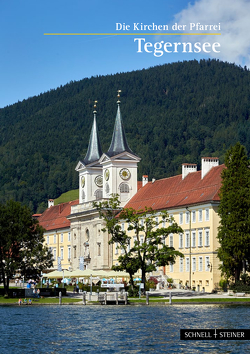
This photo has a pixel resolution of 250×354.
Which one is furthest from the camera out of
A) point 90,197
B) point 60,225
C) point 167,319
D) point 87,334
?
point 60,225

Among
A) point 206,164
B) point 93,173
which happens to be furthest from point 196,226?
point 93,173

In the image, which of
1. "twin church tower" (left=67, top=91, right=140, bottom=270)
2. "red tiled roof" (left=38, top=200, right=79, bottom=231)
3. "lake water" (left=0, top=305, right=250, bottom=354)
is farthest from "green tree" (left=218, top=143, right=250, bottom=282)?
"red tiled roof" (left=38, top=200, right=79, bottom=231)

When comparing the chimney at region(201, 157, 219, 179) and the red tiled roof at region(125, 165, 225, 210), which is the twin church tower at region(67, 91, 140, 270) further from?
the chimney at region(201, 157, 219, 179)

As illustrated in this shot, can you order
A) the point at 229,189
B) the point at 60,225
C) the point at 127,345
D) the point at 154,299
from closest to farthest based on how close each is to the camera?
the point at 127,345 → the point at 154,299 → the point at 229,189 → the point at 60,225

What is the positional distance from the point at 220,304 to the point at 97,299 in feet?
50.0

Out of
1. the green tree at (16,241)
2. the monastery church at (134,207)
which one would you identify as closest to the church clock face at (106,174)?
the monastery church at (134,207)

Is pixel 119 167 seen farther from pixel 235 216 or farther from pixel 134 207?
pixel 235 216

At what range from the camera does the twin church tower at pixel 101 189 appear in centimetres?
13475

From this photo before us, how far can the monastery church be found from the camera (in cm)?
10081

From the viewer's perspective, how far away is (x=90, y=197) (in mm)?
144375

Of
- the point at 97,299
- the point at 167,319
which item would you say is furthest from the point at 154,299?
the point at 167,319

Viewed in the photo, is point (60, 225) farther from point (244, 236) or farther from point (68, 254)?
point (244, 236)

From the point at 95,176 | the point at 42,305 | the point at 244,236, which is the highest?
the point at 95,176

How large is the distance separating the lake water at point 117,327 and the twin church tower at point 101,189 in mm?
58904
